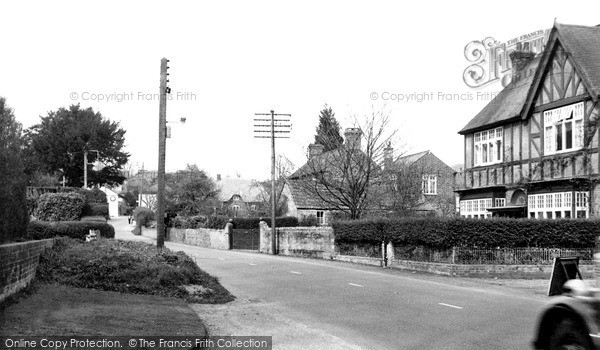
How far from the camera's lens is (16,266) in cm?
1070

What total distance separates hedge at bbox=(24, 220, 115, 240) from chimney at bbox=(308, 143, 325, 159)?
56.6 ft

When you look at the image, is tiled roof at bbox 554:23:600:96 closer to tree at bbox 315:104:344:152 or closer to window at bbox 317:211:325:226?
tree at bbox 315:104:344:152

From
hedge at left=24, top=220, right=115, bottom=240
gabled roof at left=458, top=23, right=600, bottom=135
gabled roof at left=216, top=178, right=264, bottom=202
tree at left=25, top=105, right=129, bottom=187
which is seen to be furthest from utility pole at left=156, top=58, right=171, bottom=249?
gabled roof at left=216, top=178, right=264, bottom=202

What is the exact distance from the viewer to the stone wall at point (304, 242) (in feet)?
111

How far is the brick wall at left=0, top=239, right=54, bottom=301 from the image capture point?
9.75 m

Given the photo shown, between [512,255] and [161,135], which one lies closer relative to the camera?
[161,135]

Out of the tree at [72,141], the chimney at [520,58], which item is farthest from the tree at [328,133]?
the tree at [72,141]

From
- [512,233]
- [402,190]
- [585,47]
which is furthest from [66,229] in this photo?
[585,47]

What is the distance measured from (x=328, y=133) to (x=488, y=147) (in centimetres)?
1230

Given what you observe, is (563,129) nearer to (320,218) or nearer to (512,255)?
(512,255)

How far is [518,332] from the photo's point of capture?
1087cm

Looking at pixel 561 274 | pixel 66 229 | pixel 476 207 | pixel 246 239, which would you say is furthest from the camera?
pixel 246 239

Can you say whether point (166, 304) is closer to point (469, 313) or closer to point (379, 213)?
point (469, 313)

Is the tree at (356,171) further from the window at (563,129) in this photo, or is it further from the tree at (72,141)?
the tree at (72,141)
